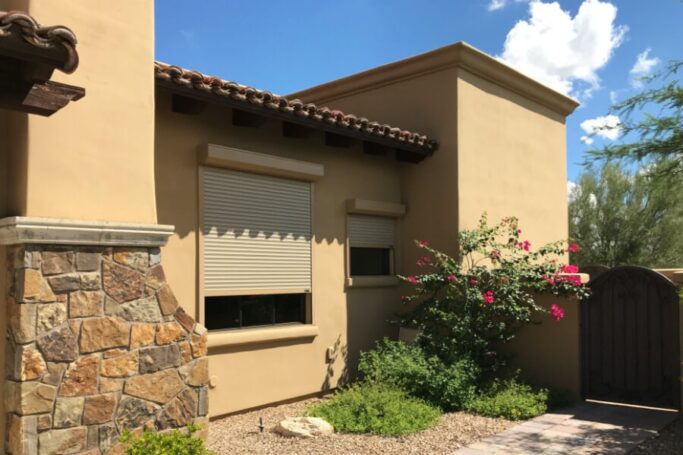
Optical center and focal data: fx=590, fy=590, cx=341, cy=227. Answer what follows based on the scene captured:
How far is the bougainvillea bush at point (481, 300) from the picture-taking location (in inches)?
344

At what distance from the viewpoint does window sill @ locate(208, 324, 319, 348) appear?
24.2 feet

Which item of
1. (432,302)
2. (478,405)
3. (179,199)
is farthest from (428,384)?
(179,199)

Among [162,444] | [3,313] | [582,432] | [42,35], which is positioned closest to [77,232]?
[3,313]

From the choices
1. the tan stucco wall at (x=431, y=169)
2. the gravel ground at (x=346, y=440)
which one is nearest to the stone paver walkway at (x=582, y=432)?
the gravel ground at (x=346, y=440)

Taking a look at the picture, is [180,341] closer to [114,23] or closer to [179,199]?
[179,199]

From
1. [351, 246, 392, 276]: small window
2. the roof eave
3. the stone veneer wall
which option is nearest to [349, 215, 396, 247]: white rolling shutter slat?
[351, 246, 392, 276]: small window

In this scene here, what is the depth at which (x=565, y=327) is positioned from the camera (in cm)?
889

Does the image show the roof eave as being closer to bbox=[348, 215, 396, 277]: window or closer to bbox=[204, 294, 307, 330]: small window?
bbox=[348, 215, 396, 277]: window

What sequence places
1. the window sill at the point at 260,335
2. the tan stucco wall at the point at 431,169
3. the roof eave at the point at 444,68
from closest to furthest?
the window sill at the point at 260,335
the tan stucco wall at the point at 431,169
the roof eave at the point at 444,68

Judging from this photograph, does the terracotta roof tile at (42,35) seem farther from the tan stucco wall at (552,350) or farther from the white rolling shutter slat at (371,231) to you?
the tan stucco wall at (552,350)

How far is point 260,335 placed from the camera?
25.8 feet

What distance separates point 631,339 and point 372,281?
13.0ft

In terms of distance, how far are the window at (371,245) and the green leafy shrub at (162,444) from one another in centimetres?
500

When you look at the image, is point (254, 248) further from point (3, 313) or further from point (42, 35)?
point (42, 35)
